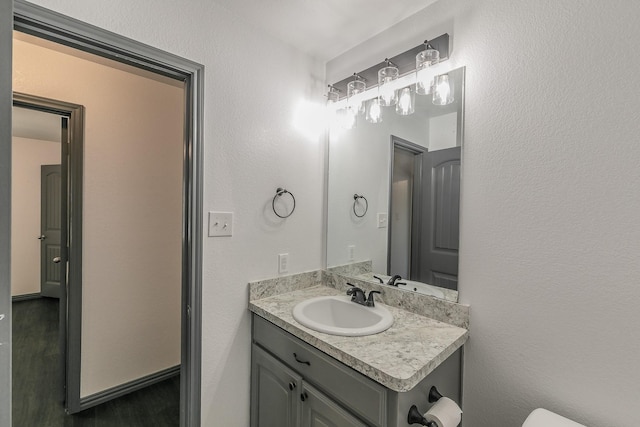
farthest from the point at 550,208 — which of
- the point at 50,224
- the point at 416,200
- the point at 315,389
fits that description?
the point at 50,224

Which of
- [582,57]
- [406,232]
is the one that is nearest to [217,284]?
[406,232]

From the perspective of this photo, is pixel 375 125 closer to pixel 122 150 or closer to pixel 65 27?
pixel 65 27

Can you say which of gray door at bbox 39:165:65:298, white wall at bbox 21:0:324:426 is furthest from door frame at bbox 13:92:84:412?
gray door at bbox 39:165:65:298

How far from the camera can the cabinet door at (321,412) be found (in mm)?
1060

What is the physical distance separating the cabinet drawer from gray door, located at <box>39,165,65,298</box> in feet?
13.6

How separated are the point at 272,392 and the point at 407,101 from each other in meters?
1.63

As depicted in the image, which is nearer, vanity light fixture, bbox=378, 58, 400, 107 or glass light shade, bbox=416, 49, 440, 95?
glass light shade, bbox=416, 49, 440, 95

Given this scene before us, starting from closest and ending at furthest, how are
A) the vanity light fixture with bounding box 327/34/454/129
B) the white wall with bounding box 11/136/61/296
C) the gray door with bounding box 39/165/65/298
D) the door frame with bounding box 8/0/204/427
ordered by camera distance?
the door frame with bounding box 8/0/204/427 < the vanity light fixture with bounding box 327/34/454/129 < the white wall with bounding box 11/136/61/296 < the gray door with bounding box 39/165/65/298

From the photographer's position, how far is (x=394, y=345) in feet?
3.61

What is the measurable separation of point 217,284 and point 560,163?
1.54 meters

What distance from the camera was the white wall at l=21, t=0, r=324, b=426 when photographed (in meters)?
1.36

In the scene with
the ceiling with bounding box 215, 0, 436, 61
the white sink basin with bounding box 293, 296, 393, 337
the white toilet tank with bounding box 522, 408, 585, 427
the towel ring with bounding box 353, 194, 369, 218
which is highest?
the ceiling with bounding box 215, 0, 436, 61

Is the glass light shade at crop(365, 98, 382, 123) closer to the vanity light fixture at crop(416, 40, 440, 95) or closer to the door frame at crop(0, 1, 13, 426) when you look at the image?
the vanity light fixture at crop(416, 40, 440, 95)

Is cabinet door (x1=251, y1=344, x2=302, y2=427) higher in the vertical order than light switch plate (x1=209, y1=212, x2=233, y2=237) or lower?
lower
